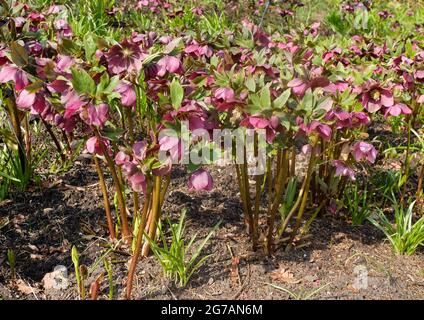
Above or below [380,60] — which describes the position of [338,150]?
below

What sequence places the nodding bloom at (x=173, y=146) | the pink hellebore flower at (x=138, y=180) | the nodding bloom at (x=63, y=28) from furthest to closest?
the nodding bloom at (x=63, y=28)
the pink hellebore flower at (x=138, y=180)
the nodding bloom at (x=173, y=146)

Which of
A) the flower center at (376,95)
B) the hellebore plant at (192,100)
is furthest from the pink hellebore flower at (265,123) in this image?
the flower center at (376,95)

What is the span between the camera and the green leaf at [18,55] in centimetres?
142

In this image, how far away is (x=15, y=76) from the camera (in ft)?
4.64

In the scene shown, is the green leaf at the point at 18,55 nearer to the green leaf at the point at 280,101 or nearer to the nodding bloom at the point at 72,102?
the nodding bloom at the point at 72,102

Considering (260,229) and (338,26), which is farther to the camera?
(338,26)

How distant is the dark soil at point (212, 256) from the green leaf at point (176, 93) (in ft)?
2.45

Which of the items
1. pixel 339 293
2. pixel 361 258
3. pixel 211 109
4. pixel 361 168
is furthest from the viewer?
pixel 361 168

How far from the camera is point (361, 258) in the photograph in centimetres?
195

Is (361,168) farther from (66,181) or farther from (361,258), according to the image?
(66,181)

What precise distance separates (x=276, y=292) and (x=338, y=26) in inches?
169

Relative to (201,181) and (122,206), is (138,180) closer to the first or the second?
(201,181)
